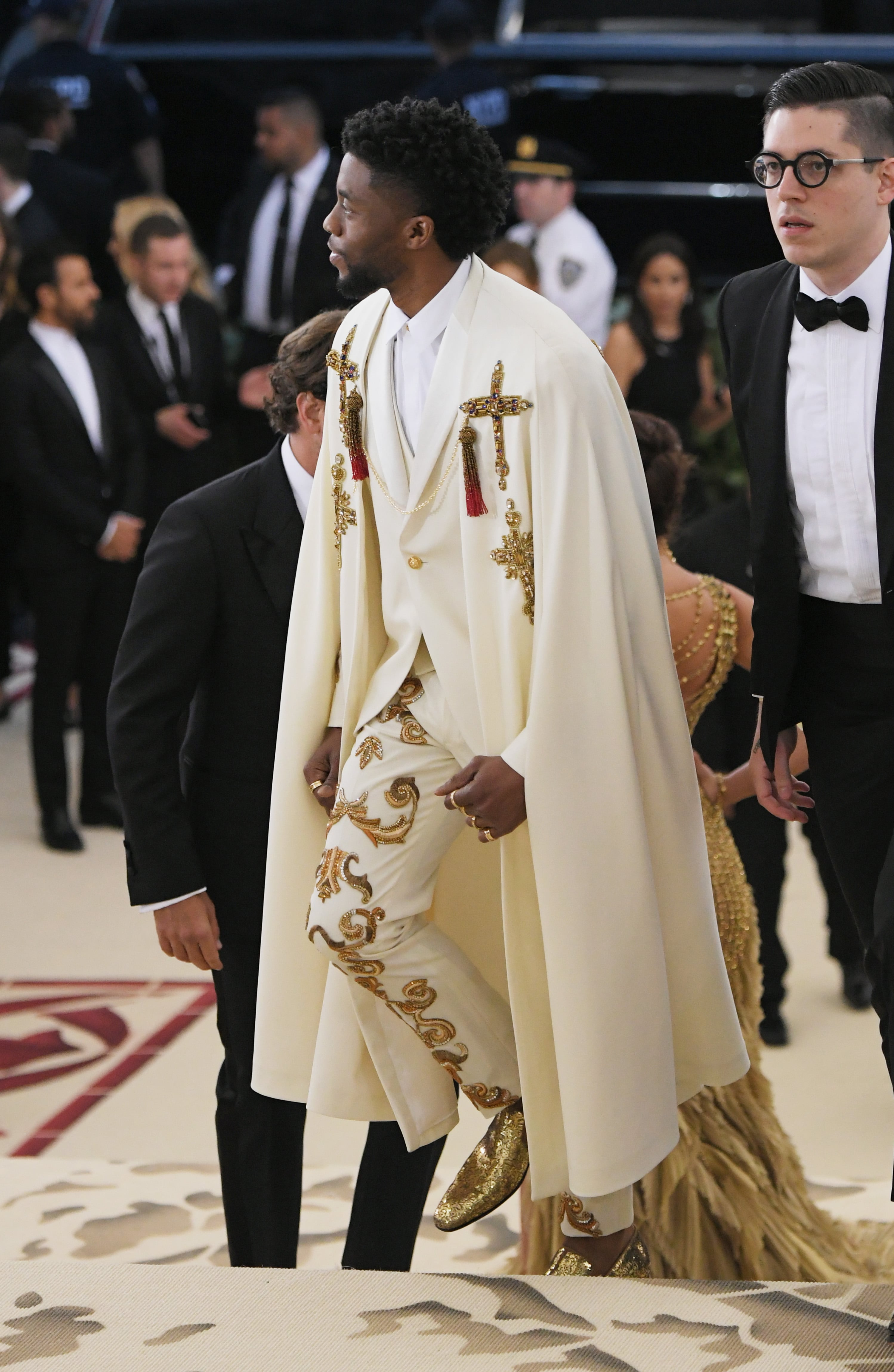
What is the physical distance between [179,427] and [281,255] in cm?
100

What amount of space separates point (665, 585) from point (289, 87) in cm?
456

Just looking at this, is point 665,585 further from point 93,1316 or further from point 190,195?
point 190,195

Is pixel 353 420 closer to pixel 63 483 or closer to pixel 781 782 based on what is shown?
pixel 781 782

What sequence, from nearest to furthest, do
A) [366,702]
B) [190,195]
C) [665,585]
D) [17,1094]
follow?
1. [366,702]
2. [665,585]
3. [17,1094]
4. [190,195]

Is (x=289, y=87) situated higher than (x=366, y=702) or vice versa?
(x=289, y=87)

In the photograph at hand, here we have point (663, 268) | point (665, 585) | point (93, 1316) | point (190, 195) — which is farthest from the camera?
point (190, 195)

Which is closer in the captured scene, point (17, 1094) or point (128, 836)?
point (128, 836)

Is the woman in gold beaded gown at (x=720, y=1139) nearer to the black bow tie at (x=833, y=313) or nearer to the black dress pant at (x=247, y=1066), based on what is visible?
the black dress pant at (x=247, y=1066)

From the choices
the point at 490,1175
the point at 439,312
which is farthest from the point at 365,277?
the point at 490,1175

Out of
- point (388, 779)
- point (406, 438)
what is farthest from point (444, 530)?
point (388, 779)

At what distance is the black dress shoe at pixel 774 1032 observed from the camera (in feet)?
14.1

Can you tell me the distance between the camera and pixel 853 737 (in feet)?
7.84

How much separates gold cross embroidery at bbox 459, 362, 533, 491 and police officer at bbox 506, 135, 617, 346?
443 cm

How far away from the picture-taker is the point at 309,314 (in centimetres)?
665
